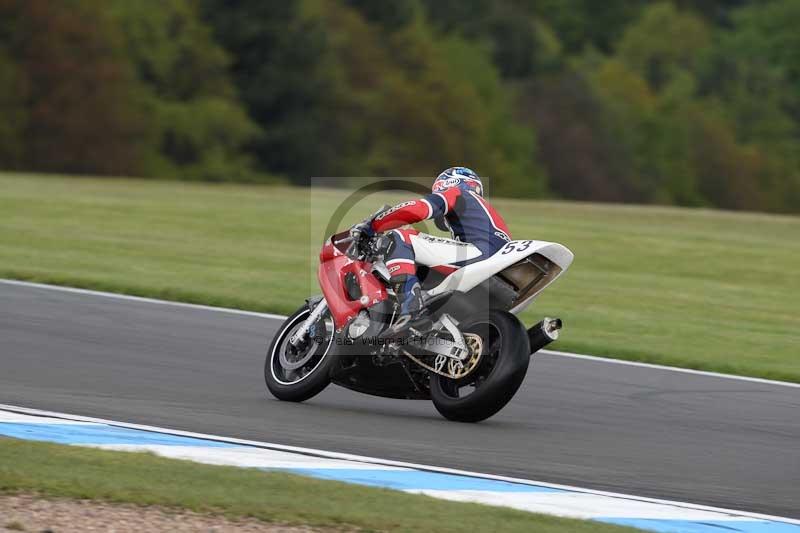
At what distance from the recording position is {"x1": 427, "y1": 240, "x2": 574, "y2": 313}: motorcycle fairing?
8273 mm

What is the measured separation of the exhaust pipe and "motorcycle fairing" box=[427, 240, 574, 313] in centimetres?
19

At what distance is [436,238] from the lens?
8.71m

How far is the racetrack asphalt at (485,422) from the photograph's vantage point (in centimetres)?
758

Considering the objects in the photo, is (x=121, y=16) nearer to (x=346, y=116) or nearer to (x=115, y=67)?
(x=115, y=67)

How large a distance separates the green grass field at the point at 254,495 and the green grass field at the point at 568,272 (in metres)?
5.77

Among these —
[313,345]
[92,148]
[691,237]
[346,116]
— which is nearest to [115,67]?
[92,148]

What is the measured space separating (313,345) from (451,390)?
1003mm

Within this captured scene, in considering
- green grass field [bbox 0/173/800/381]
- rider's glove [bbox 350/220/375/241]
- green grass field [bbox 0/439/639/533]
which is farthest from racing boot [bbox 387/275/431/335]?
green grass field [bbox 0/173/800/381]

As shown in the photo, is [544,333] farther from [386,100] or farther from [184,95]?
[386,100]

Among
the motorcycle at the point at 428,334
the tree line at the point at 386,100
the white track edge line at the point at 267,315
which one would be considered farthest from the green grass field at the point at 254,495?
the tree line at the point at 386,100

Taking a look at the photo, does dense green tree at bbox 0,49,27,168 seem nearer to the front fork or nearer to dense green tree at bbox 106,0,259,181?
dense green tree at bbox 106,0,259,181

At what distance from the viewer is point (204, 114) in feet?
213

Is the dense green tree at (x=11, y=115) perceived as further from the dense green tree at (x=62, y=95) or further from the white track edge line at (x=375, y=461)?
the white track edge line at (x=375, y=461)

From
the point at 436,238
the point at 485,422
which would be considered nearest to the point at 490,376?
the point at 485,422
